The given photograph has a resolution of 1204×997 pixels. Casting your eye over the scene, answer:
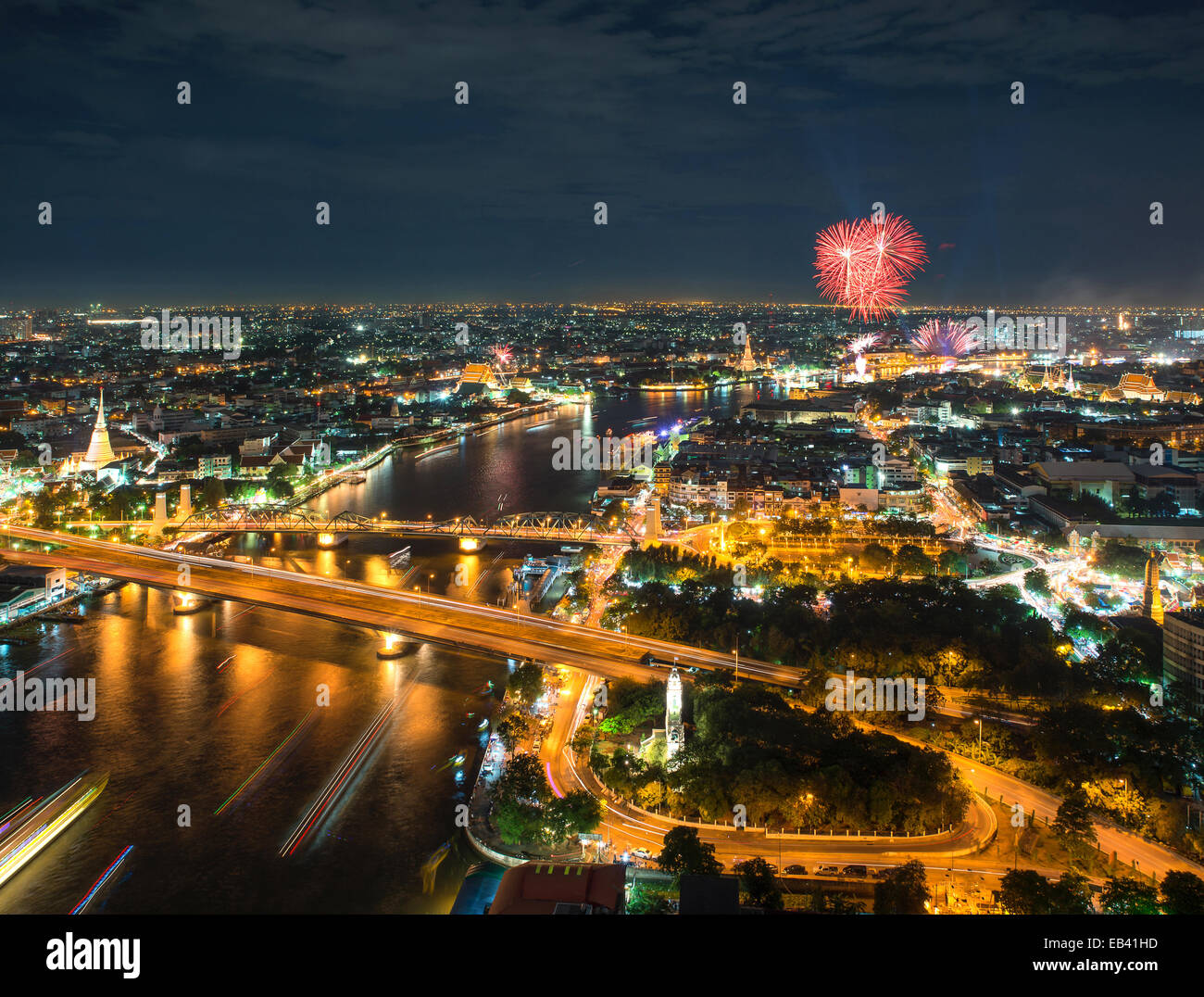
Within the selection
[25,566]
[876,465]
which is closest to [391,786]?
[25,566]

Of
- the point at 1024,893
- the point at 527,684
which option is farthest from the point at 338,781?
the point at 1024,893

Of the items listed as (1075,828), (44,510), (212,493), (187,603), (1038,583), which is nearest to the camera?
(1075,828)

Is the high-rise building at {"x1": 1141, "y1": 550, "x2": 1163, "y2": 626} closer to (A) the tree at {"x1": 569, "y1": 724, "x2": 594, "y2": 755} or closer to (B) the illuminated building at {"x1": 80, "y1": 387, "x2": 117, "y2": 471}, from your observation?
(A) the tree at {"x1": 569, "y1": 724, "x2": 594, "y2": 755}

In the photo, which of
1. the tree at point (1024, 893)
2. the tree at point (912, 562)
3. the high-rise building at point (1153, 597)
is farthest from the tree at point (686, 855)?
the tree at point (912, 562)

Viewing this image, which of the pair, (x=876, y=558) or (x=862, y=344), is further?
(x=862, y=344)

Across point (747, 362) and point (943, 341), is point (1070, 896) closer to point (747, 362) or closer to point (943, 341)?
point (747, 362)
